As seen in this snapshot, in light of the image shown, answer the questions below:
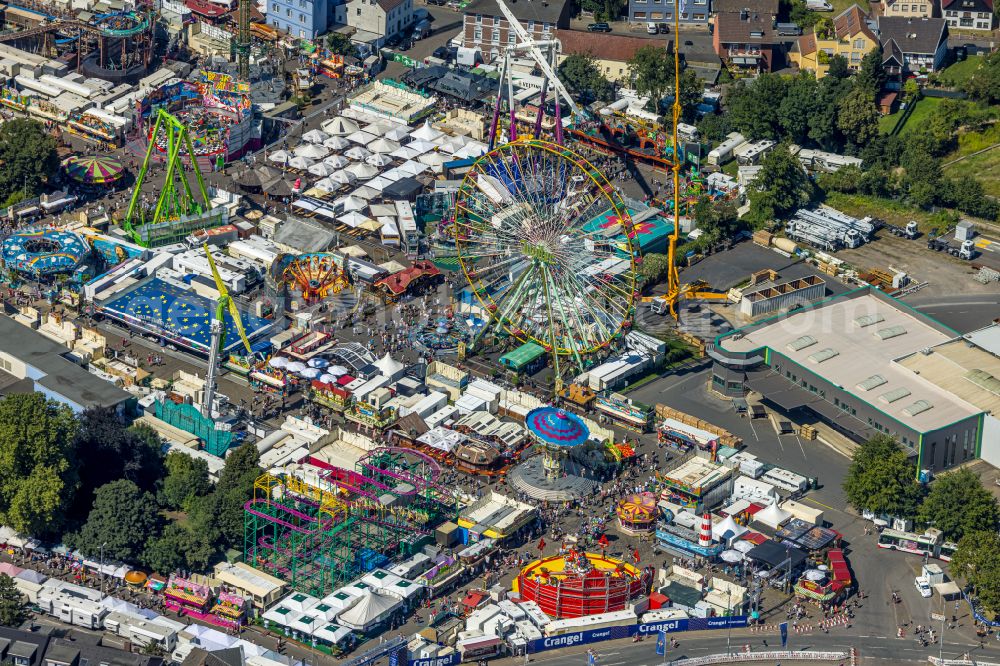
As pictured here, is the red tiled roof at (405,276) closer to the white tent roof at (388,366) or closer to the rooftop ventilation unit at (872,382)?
the white tent roof at (388,366)

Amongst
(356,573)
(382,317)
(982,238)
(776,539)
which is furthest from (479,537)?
(982,238)

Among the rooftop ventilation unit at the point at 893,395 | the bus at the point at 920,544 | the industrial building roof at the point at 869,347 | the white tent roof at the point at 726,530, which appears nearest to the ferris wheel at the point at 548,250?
the industrial building roof at the point at 869,347

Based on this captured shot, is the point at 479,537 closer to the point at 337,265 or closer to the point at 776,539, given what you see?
the point at 776,539

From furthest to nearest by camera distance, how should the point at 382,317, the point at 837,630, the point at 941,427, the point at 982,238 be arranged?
1. the point at 982,238
2. the point at 382,317
3. the point at 941,427
4. the point at 837,630

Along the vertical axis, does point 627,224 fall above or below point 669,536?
above

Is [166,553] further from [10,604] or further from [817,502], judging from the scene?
[817,502]

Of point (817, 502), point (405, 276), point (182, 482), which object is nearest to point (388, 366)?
point (405, 276)
